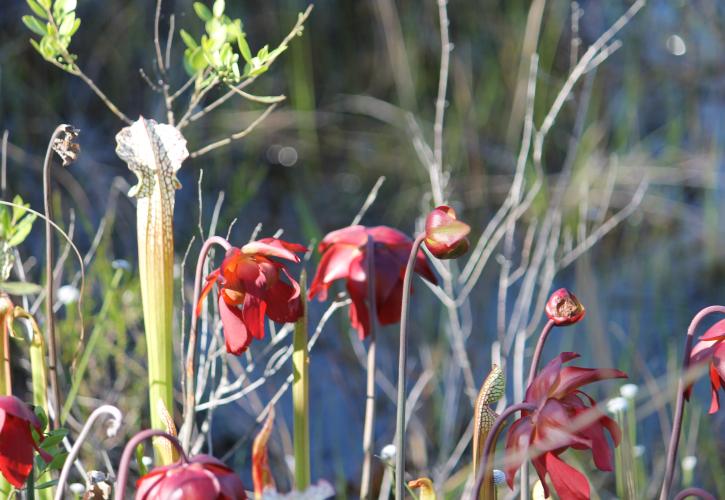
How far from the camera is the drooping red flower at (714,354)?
2.56ft

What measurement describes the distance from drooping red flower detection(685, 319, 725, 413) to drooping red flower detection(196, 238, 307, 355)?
331mm

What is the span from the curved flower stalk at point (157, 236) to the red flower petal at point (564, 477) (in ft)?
1.15

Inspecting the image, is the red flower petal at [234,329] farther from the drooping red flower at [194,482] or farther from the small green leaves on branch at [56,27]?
the small green leaves on branch at [56,27]

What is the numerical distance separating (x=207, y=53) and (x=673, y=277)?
2.02 metres

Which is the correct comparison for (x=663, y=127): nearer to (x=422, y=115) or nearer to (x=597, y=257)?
(x=597, y=257)

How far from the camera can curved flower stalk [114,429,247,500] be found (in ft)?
2.08

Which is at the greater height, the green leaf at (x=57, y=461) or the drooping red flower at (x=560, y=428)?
the drooping red flower at (x=560, y=428)

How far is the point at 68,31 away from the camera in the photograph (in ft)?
3.27

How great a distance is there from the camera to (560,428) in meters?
0.71

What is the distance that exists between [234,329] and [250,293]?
4 centimetres

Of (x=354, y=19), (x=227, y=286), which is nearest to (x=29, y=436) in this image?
(x=227, y=286)

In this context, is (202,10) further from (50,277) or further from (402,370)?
(402,370)

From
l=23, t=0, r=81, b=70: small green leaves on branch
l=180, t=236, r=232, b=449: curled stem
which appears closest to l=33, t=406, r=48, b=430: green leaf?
l=180, t=236, r=232, b=449: curled stem

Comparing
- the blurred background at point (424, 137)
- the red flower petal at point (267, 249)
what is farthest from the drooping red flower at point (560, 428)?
the blurred background at point (424, 137)
